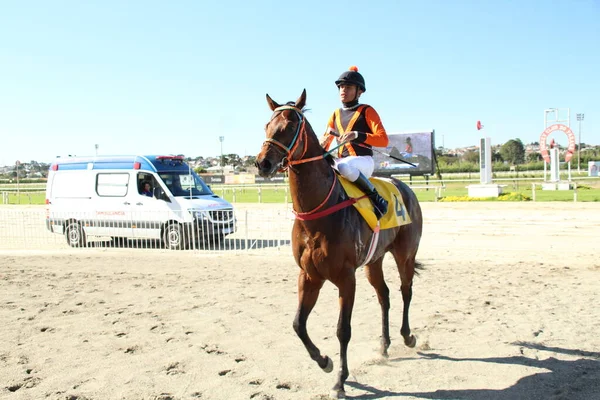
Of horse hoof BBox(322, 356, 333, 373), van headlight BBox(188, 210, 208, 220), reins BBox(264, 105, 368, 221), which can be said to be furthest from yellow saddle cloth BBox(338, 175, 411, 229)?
van headlight BBox(188, 210, 208, 220)

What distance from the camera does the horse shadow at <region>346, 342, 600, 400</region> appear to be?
4.14m

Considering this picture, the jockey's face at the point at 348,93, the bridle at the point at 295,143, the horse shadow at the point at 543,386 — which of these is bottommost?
Answer: the horse shadow at the point at 543,386

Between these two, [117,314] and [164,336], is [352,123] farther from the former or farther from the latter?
[117,314]

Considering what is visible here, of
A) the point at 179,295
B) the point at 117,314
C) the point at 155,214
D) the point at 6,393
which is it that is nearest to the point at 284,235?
the point at 155,214

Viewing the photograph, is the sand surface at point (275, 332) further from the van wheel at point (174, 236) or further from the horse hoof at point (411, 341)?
the van wheel at point (174, 236)

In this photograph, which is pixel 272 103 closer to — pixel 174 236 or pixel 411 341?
pixel 411 341

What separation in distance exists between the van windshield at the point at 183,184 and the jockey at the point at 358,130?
8.71 m

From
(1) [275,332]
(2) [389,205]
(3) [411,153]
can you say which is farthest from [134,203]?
(3) [411,153]

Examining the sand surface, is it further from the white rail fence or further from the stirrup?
the white rail fence

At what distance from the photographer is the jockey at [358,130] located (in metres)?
5.04

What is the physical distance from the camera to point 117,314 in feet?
21.6

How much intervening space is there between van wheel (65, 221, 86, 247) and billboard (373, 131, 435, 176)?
20.8 m

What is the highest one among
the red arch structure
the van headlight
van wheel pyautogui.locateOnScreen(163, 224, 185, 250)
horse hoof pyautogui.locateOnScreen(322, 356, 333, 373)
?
the red arch structure

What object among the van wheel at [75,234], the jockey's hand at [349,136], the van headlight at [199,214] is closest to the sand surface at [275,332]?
the jockey's hand at [349,136]
